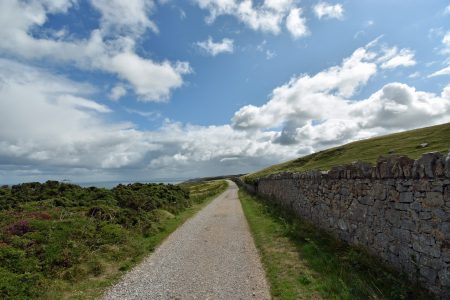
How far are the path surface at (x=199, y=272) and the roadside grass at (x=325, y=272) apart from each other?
0.54 m

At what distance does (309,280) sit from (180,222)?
14495 millimetres

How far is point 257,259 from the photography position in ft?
37.1

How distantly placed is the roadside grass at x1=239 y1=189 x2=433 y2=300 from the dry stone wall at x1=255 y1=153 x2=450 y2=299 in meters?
0.45

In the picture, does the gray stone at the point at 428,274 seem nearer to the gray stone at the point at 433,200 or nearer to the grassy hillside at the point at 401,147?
the gray stone at the point at 433,200

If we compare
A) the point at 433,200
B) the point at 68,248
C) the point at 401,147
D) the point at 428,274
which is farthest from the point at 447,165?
the point at 401,147

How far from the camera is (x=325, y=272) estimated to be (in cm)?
902

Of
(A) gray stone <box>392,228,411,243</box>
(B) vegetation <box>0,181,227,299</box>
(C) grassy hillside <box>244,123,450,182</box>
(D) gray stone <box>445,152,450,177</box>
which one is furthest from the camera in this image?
(C) grassy hillside <box>244,123,450,182</box>

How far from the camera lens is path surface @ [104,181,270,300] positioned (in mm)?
8281

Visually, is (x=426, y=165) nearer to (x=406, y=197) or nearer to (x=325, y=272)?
(x=406, y=197)

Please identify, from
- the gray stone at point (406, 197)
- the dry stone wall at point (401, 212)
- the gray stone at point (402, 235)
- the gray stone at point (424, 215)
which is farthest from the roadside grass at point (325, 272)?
the gray stone at point (406, 197)

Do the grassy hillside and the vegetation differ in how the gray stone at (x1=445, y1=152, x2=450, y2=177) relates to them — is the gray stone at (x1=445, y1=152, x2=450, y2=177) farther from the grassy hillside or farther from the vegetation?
the grassy hillside

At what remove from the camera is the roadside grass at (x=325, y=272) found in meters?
7.39

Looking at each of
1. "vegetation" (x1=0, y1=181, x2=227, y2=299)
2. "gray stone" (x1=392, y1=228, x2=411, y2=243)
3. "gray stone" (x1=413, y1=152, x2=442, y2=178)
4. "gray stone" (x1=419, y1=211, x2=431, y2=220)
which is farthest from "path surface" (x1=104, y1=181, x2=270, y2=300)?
"gray stone" (x1=413, y1=152, x2=442, y2=178)

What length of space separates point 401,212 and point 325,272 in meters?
2.66
